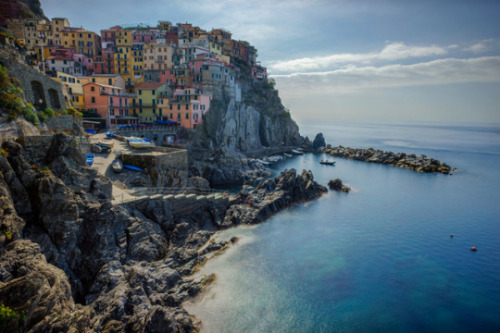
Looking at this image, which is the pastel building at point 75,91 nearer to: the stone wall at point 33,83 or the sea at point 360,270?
the stone wall at point 33,83

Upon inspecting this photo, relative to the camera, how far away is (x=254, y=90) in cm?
9900

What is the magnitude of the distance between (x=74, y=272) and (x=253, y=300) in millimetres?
12681

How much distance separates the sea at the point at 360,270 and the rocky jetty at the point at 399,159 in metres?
26.6

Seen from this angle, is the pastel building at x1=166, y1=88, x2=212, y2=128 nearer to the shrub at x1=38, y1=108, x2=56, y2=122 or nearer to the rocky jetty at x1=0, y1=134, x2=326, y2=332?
the shrub at x1=38, y1=108, x2=56, y2=122

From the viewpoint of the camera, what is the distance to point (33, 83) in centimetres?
3391

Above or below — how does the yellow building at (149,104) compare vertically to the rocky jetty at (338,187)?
above

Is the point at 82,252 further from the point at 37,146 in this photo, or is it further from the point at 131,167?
the point at 131,167

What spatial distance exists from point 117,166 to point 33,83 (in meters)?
14.7

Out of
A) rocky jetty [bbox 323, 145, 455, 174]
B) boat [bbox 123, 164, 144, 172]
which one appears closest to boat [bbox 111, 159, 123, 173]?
boat [bbox 123, 164, 144, 172]

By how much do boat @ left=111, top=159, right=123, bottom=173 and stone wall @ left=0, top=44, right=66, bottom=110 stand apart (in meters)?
10.4

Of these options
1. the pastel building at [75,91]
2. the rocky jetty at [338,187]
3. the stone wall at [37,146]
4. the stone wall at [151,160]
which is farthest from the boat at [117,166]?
the rocky jetty at [338,187]

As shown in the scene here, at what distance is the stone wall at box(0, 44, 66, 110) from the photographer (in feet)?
95.0

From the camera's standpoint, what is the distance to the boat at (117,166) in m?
31.5

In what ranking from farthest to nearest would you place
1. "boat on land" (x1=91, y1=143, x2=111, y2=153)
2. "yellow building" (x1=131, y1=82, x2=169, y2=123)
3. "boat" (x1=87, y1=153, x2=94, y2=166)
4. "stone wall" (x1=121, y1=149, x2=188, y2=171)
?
"yellow building" (x1=131, y1=82, x2=169, y2=123) → "boat on land" (x1=91, y1=143, x2=111, y2=153) → "stone wall" (x1=121, y1=149, x2=188, y2=171) → "boat" (x1=87, y1=153, x2=94, y2=166)
